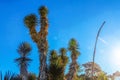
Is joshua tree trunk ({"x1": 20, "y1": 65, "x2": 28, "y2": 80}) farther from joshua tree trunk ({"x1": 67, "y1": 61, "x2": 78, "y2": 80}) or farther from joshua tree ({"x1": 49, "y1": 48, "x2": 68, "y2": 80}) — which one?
joshua tree trunk ({"x1": 67, "y1": 61, "x2": 78, "y2": 80})

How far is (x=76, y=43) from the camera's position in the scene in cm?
5647

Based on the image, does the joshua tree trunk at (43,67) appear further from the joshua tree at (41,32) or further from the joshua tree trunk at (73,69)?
the joshua tree trunk at (73,69)

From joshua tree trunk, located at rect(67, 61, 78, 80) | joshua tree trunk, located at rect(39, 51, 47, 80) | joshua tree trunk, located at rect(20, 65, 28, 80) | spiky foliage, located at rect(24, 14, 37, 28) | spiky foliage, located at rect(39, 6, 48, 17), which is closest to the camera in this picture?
joshua tree trunk, located at rect(39, 51, 47, 80)

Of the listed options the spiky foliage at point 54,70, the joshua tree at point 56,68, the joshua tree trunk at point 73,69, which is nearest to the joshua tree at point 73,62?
the joshua tree trunk at point 73,69

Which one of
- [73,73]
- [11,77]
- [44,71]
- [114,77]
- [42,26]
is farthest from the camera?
[114,77]

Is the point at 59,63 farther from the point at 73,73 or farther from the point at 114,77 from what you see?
the point at 114,77

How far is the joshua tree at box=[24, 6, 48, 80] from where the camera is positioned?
1806 inches

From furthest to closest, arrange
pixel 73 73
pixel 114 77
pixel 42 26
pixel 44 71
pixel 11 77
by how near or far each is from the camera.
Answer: pixel 114 77 < pixel 73 73 < pixel 42 26 < pixel 44 71 < pixel 11 77

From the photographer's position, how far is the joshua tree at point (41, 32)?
4588 cm

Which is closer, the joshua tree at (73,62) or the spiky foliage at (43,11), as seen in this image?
the spiky foliage at (43,11)

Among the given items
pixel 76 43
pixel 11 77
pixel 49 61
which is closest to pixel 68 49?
pixel 76 43

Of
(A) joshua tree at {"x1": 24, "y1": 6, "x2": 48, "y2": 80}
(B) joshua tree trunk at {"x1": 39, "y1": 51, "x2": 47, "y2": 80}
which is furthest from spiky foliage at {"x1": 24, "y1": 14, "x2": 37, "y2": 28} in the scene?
(B) joshua tree trunk at {"x1": 39, "y1": 51, "x2": 47, "y2": 80}

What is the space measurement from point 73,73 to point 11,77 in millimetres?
23625

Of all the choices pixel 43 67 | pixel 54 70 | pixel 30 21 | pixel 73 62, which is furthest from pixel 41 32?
pixel 73 62
